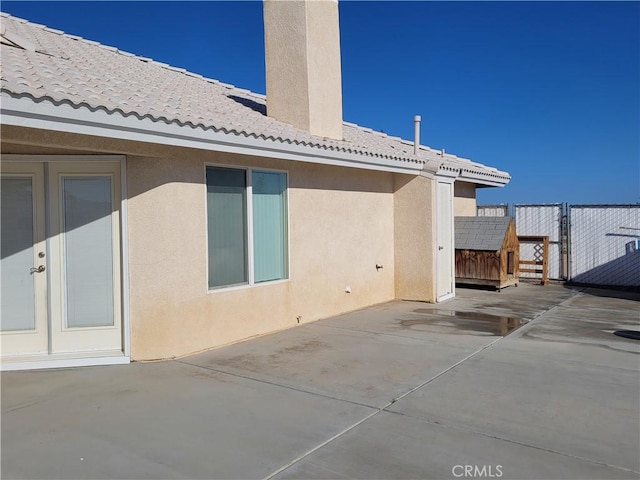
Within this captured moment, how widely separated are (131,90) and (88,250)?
2.25 m

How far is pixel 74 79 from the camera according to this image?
6.43m

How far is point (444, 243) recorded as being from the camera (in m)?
12.0

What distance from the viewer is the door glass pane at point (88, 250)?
6680mm

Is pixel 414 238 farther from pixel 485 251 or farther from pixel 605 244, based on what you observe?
pixel 605 244

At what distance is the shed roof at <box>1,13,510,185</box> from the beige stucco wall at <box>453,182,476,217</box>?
7.13 feet

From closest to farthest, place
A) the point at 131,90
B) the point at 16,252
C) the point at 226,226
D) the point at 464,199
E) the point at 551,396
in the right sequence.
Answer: the point at 551,396 → the point at 16,252 → the point at 131,90 → the point at 226,226 → the point at 464,199

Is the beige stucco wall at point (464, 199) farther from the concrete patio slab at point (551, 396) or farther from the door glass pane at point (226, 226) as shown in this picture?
the door glass pane at point (226, 226)

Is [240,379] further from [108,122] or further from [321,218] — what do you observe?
[321,218]

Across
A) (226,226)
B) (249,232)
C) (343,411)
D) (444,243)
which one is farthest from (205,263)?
(444,243)

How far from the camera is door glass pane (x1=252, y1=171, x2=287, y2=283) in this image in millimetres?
8422

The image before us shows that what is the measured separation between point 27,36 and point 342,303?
23.8 ft

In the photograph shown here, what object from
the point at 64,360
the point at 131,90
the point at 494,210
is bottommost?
the point at 64,360

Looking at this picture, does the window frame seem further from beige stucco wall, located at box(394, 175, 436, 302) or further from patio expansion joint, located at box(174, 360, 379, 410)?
beige stucco wall, located at box(394, 175, 436, 302)

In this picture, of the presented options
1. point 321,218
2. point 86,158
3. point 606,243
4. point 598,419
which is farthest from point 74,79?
point 606,243
